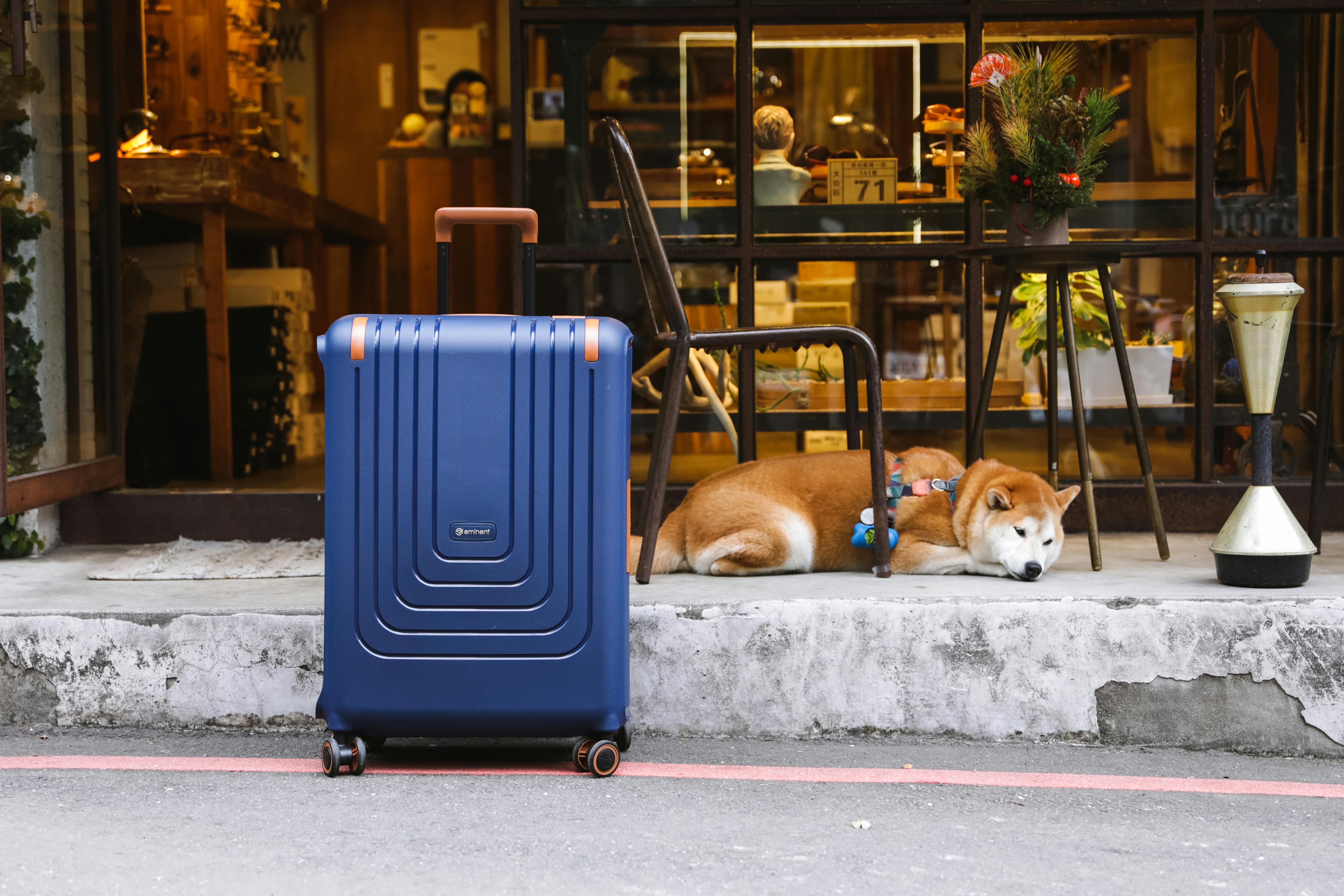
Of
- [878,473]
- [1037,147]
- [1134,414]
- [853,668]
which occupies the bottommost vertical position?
[853,668]

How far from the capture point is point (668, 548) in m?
3.62

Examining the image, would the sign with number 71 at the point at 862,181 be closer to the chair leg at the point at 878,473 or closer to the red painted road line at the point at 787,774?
the chair leg at the point at 878,473

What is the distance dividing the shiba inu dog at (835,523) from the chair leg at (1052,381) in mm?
357

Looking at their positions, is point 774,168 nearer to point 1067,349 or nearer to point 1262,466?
point 1067,349

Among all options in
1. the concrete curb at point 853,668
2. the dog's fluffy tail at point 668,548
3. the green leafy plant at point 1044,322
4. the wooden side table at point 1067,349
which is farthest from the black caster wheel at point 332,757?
the green leafy plant at point 1044,322

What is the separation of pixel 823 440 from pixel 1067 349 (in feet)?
4.14

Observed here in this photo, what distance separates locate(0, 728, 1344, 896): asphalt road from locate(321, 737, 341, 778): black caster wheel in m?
0.03

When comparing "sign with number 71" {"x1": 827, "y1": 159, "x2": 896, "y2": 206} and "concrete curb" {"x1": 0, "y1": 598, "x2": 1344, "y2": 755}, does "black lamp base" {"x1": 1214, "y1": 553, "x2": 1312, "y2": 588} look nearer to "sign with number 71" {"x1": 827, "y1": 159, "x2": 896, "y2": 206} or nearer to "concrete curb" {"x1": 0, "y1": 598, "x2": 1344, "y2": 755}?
"concrete curb" {"x1": 0, "y1": 598, "x2": 1344, "y2": 755}

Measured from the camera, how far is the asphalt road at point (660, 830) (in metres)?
2.23

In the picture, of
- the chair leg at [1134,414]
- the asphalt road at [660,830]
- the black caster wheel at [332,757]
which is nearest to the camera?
the asphalt road at [660,830]

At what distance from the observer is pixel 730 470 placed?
381 cm

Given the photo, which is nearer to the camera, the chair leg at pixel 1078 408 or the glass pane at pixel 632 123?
the chair leg at pixel 1078 408

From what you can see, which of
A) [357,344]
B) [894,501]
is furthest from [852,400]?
[357,344]

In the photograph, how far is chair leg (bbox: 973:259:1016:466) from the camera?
3773 millimetres
